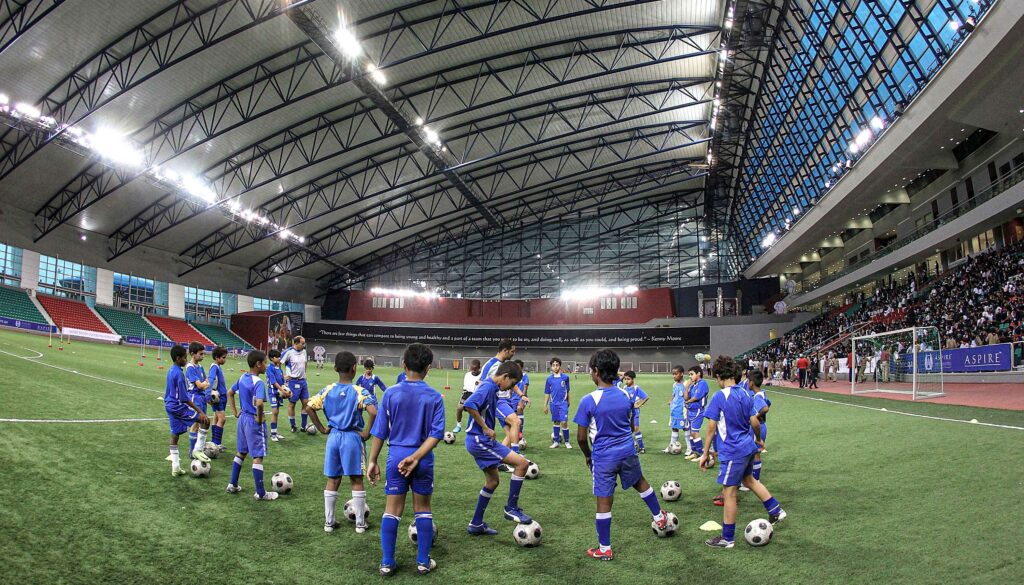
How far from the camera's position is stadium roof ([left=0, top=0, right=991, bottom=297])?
22.1 meters

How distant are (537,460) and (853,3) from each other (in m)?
22.5

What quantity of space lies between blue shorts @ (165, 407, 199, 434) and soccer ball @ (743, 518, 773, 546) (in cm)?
723

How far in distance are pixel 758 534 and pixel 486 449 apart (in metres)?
2.72

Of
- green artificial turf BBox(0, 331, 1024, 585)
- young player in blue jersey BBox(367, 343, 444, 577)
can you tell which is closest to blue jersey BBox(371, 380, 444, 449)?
young player in blue jersey BBox(367, 343, 444, 577)

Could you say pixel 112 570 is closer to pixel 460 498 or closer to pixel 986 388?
pixel 460 498

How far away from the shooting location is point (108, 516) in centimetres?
579

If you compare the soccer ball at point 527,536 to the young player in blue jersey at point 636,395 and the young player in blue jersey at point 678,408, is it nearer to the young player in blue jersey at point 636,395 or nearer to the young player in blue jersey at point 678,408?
the young player in blue jersey at point 636,395

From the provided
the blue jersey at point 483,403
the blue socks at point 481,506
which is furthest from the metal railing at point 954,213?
the blue socks at point 481,506

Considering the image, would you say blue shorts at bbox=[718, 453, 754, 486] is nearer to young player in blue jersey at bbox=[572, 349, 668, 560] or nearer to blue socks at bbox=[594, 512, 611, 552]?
young player in blue jersey at bbox=[572, 349, 668, 560]

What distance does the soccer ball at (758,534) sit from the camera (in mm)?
5273

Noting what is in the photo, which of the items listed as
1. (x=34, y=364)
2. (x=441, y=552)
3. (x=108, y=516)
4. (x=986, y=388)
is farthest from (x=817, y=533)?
(x=34, y=364)

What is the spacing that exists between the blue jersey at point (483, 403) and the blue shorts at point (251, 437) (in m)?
2.81

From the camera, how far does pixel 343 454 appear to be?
559cm

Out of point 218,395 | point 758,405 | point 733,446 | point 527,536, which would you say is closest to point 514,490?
point 527,536
